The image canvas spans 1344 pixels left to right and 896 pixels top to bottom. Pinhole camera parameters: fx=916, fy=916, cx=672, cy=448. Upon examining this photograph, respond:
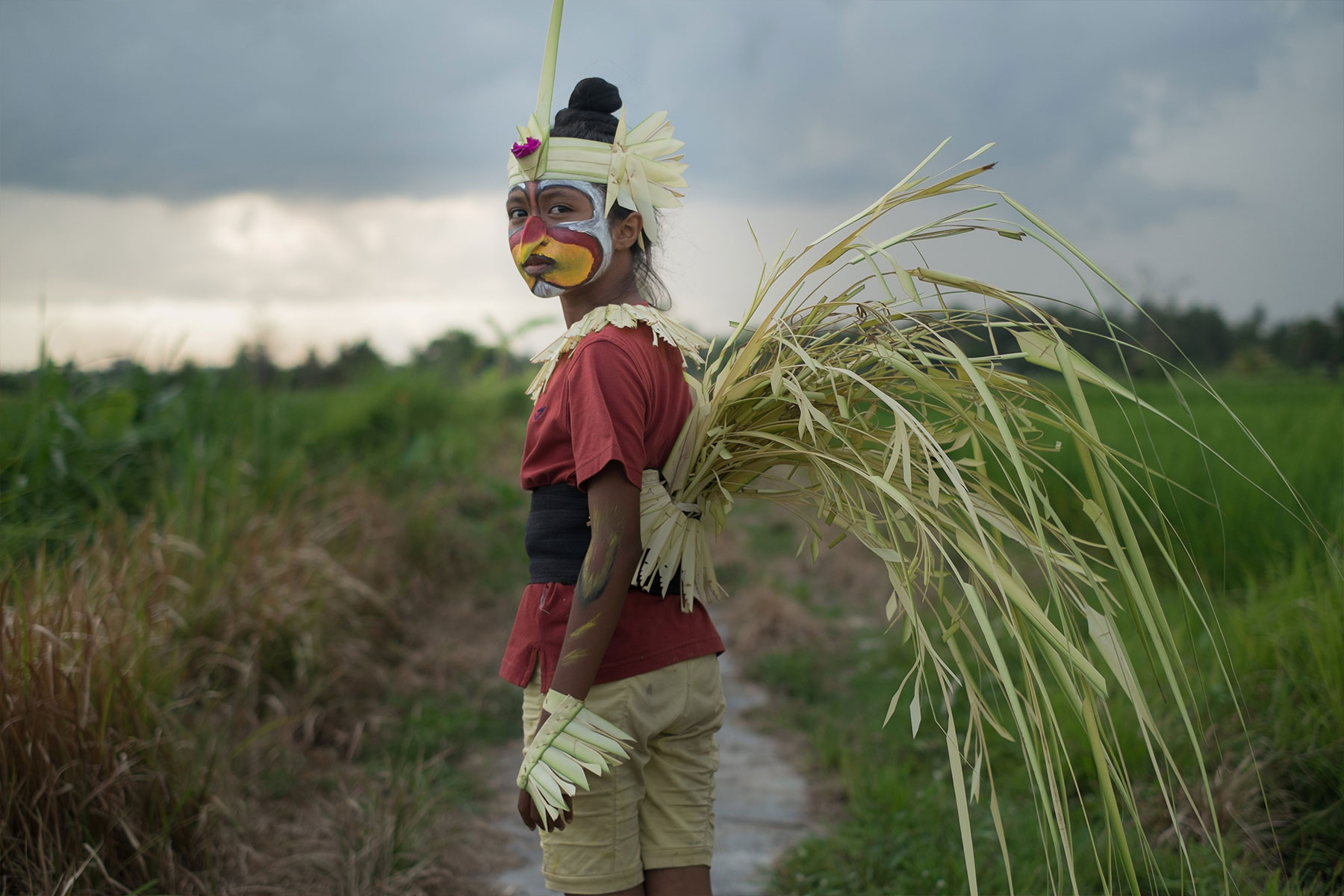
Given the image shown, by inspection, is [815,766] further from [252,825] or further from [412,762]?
[252,825]

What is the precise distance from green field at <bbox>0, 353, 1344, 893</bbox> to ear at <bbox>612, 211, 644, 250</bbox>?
1182 mm

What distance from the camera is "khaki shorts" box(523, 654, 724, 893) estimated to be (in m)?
1.74

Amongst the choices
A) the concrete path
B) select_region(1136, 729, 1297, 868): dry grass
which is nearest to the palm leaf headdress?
select_region(1136, 729, 1297, 868): dry grass

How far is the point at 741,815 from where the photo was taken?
3416 mm

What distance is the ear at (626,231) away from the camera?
189 centimetres

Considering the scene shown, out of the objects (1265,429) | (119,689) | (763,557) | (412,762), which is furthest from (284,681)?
→ (1265,429)

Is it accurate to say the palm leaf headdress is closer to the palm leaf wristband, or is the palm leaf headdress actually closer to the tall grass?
the palm leaf wristband

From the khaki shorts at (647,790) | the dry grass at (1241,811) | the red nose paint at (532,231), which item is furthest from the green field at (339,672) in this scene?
the red nose paint at (532,231)

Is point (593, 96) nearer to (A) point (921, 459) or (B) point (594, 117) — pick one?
(B) point (594, 117)

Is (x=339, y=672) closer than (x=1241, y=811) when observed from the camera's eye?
No

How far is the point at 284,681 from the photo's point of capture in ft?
12.5

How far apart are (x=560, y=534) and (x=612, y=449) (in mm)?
262

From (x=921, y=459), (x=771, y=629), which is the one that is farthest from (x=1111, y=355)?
(x=921, y=459)

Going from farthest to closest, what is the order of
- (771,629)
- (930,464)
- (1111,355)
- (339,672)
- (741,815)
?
(1111,355) < (771,629) < (339,672) < (741,815) < (930,464)
